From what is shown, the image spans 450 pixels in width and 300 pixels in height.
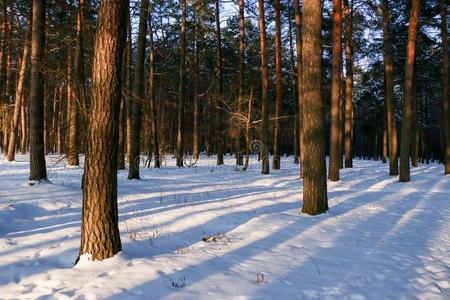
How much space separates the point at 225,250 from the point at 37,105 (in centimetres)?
706

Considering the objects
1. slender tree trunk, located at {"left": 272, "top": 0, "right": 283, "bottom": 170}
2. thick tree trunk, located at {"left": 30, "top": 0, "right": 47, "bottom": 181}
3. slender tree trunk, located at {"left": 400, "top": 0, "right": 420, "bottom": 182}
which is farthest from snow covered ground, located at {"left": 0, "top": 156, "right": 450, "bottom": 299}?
slender tree trunk, located at {"left": 272, "top": 0, "right": 283, "bottom": 170}

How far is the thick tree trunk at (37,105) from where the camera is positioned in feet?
30.4

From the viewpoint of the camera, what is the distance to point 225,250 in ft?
16.4

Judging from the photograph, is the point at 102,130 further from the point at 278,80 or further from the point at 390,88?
the point at 390,88

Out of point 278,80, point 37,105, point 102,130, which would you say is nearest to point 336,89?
point 278,80

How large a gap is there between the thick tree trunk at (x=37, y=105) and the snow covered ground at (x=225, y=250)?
0.55 meters

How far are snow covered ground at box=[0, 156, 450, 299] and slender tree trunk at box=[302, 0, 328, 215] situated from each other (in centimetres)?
56

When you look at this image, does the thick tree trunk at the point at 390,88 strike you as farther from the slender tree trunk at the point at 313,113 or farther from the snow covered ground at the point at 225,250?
the slender tree trunk at the point at 313,113

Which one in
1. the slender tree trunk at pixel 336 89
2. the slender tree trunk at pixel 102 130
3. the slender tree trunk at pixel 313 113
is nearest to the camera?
the slender tree trunk at pixel 102 130

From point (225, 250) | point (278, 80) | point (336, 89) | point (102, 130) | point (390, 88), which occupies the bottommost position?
point (225, 250)

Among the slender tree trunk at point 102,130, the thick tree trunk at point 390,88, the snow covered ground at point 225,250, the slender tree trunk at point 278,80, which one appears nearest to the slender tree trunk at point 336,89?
the slender tree trunk at point 278,80

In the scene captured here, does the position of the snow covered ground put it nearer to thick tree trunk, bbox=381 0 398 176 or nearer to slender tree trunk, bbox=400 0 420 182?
slender tree trunk, bbox=400 0 420 182

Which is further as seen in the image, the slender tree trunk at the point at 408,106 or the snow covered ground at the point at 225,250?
the slender tree trunk at the point at 408,106

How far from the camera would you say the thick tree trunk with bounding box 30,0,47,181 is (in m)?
9.27
